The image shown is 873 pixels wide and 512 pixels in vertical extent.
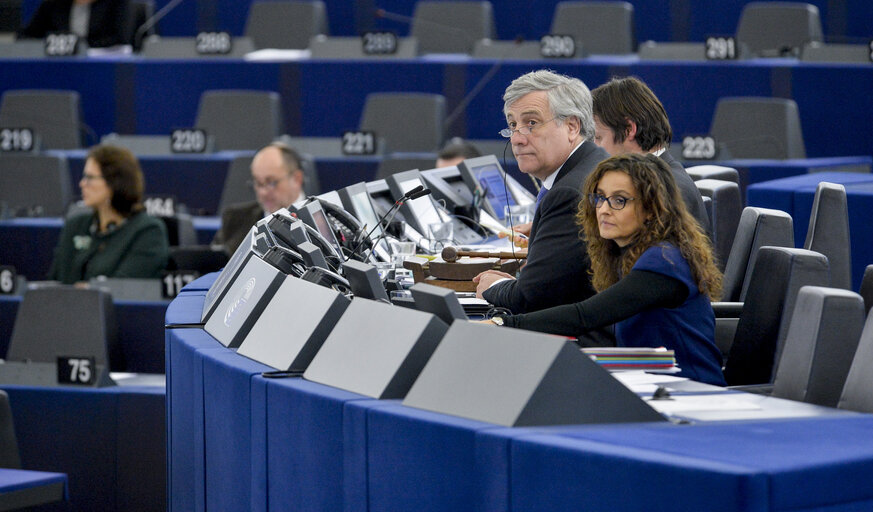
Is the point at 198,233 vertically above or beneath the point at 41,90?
beneath

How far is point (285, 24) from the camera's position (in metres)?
8.03

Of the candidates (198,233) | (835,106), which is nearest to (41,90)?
(198,233)

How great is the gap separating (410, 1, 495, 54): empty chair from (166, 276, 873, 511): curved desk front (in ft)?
16.9

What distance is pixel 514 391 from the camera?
6.97 ft

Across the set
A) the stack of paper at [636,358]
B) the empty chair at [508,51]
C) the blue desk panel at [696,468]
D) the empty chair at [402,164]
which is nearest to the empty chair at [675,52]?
the empty chair at [508,51]

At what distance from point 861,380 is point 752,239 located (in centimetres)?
142

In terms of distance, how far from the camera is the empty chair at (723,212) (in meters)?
4.35

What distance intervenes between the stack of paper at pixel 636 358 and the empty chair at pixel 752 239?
1.20 metres

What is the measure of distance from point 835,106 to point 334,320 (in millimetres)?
4775

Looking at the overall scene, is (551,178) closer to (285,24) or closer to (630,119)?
(630,119)

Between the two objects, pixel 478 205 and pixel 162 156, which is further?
pixel 162 156

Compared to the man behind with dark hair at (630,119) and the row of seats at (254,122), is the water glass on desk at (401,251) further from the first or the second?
the row of seats at (254,122)

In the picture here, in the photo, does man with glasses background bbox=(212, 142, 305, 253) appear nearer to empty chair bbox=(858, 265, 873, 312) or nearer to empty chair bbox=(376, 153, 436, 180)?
empty chair bbox=(376, 153, 436, 180)

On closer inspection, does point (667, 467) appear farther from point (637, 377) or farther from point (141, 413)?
point (141, 413)
